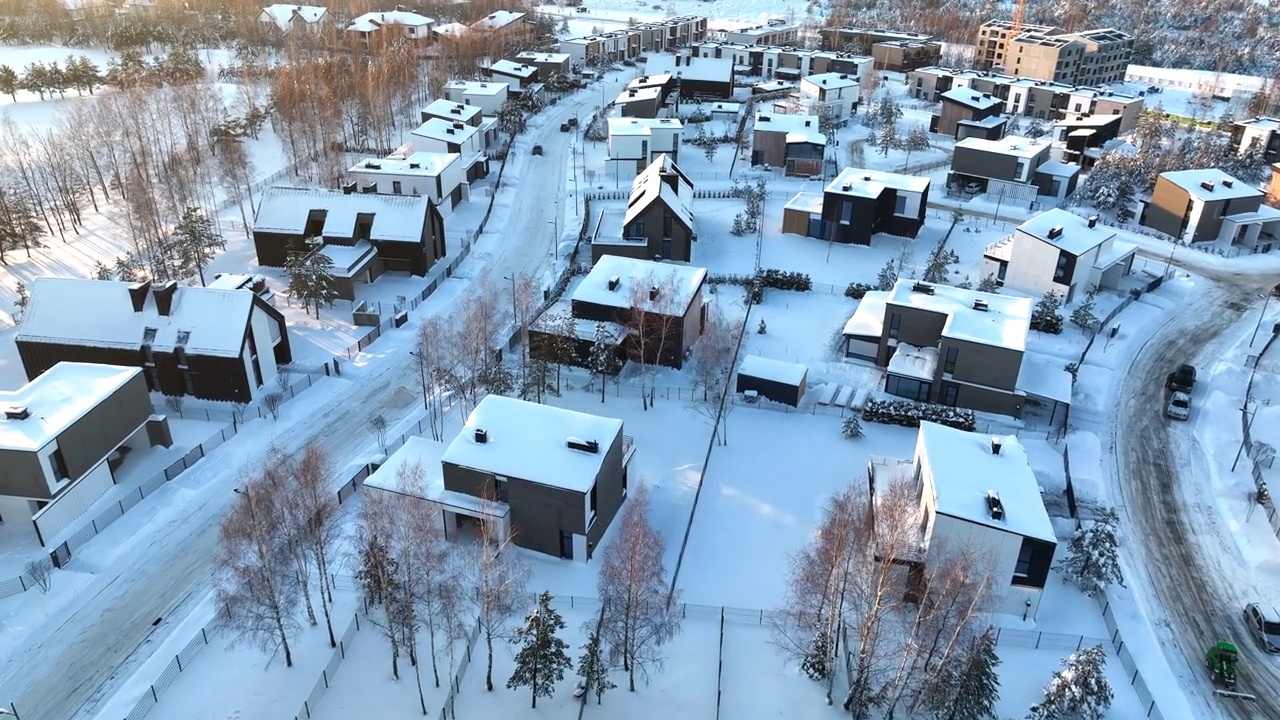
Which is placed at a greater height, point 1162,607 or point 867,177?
point 867,177

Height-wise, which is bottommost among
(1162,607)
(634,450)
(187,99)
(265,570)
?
(1162,607)

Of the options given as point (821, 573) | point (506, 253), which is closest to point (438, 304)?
point (506, 253)

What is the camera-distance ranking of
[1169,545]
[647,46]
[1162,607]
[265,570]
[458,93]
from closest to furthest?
[265,570] → [1162,607] → [1169,545] → [458,93] → [647,46]

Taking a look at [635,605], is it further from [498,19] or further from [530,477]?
[498,19]

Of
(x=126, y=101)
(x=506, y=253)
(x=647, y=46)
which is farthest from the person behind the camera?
(x=647, y=46)

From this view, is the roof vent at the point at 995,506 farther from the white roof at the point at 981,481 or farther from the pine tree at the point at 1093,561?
the pine tree at the point at 1093,561

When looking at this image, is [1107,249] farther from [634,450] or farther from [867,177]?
[634,450]

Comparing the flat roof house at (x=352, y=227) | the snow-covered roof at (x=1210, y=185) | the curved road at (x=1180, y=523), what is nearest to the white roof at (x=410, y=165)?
the flat roof house at (x=352, y=227)
